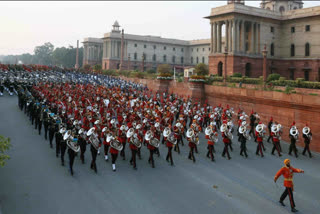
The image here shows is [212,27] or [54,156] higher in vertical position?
[212,27]

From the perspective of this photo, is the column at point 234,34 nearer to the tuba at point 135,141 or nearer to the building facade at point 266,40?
the building facade at point 266,40

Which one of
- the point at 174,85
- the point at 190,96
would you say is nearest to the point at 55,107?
the point at 190,96

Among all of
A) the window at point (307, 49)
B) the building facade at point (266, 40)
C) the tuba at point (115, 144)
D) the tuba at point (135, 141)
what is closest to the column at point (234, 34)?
the building facade at point (266, 40)

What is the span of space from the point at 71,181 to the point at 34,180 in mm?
1254

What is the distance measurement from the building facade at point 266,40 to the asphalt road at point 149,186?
3424 cm

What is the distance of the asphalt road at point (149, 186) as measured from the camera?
28.0 feet

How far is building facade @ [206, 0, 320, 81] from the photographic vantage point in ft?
149

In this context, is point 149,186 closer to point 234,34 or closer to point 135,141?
point 135,141

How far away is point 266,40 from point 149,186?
1776 inches

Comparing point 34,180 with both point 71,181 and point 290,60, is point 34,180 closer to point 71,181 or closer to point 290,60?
point 71,181

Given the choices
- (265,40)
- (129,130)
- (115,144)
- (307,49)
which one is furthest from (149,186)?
(307,49)

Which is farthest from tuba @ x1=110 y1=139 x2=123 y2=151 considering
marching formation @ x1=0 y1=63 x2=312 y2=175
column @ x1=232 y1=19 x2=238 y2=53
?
column @ x1=232 y1=19 x2=238 y2=53

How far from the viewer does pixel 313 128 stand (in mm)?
17625

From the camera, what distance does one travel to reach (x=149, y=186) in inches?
397
